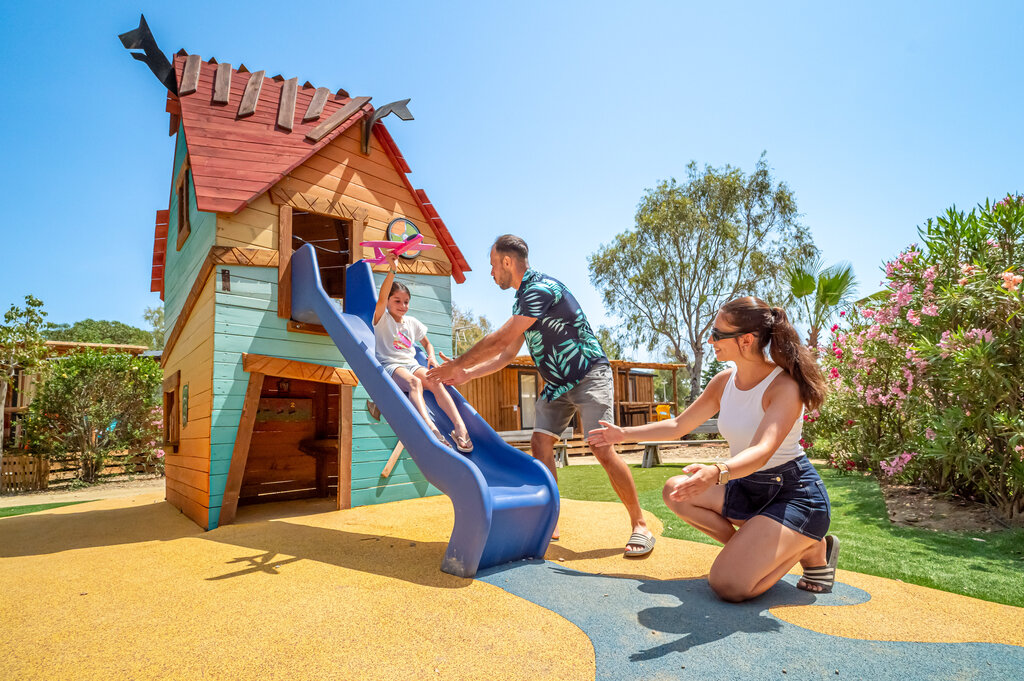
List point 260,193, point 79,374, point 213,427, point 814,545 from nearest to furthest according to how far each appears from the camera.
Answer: point 814,545 < point 213,427 < point 260,193 < point 79,374

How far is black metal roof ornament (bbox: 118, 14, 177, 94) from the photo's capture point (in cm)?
609

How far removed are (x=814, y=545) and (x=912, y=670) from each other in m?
0.71

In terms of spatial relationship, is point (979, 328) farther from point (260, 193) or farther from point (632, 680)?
point (260, 193)

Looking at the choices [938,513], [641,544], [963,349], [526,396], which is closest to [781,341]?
[641,544]

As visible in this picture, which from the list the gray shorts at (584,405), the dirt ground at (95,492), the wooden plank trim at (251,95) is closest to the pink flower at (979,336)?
the gray shorts at (584,405)

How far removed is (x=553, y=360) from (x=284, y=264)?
3.16 m

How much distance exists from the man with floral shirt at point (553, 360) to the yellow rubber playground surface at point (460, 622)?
538 mm

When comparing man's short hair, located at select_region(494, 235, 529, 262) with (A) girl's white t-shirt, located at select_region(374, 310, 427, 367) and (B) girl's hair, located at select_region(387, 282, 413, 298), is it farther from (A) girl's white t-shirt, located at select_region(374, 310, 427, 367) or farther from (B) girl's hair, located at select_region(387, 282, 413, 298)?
(B) girl's hair, located at select_region(387, 282, 413, 298)

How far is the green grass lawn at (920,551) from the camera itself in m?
2.74

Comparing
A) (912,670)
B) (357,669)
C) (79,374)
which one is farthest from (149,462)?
(912,670)

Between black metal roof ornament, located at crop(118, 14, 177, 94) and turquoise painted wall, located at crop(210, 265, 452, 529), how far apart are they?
277cm

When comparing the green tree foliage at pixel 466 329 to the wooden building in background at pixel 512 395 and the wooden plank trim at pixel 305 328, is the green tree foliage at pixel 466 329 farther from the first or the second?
the wooden plank trim at pixel 305 328

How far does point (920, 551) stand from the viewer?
11.3 ft

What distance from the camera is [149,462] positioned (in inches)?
473
